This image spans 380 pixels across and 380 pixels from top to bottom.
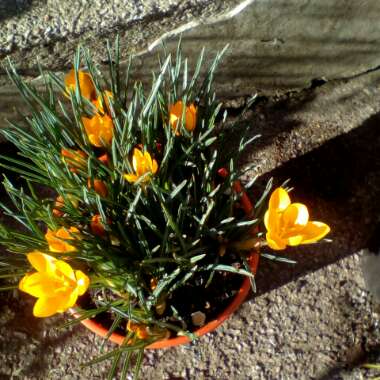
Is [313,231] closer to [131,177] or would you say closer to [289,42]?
[131,177]

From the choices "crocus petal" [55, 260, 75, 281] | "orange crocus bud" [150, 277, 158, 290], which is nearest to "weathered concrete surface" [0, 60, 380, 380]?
"orange crocus bud" [150, 277, 158, 290]

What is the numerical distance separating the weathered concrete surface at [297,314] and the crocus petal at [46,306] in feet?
1.98

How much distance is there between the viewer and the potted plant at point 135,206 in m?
0.96

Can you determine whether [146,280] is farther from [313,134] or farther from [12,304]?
[313,134]

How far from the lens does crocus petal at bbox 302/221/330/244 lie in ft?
3.06

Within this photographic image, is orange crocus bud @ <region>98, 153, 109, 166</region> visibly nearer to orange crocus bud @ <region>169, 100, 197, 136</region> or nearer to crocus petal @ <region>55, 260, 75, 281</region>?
orange crocus bud @ <region>169, 100, 197, 136</region>

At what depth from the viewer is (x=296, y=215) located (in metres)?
0.96

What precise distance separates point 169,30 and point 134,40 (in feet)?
0.29

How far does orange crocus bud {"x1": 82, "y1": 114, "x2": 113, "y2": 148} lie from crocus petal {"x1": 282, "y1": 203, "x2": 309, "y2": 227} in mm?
361

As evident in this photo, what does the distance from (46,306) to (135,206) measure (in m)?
0.25

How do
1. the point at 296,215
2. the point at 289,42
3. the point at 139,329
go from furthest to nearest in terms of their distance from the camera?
the point at 289,42 → the point at 139,329 → the point at 296,215

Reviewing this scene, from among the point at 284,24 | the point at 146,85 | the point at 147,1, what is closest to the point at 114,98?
the point at 147,1

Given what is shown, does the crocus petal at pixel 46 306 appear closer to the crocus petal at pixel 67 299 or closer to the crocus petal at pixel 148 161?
the crocus petal at pixel 67 299

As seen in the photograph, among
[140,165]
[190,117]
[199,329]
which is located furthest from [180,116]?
[199,329]
